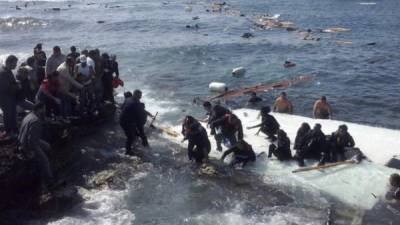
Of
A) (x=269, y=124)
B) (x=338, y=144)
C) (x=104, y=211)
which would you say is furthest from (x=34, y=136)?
(x=338, y=144)

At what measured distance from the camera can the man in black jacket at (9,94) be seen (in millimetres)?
12826

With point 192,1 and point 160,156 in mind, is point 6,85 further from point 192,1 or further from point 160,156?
point 192,1

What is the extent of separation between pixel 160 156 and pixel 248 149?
3057 millimetres

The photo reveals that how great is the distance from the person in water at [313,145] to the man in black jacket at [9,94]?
8.94m

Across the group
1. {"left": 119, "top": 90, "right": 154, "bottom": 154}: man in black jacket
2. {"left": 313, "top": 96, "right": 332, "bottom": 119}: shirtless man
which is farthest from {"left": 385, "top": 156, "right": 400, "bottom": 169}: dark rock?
{"left": 119, "top": 90, "right": 154, "bottom": 154}: man in black jacket

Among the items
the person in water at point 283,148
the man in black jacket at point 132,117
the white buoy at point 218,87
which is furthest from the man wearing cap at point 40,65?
the white buoy at point 218,87

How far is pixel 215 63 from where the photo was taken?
115 feet

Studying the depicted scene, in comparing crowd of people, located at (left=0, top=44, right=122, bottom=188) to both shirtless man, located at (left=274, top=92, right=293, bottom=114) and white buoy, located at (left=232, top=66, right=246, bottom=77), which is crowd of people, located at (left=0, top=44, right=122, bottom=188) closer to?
shirtless man, located at (left=274, top=92, right=293, bottom=114)

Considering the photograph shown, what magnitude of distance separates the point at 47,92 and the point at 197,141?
16.6ft

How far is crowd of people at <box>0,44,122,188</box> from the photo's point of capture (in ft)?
40.3

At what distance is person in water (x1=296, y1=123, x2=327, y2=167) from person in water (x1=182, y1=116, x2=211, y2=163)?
10.0 feet

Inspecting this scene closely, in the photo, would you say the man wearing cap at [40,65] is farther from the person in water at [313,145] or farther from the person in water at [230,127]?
the person in water at [313,145]

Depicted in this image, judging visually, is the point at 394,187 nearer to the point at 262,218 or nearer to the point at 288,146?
the point at 288,146

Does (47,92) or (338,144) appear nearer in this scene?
(47,92)
